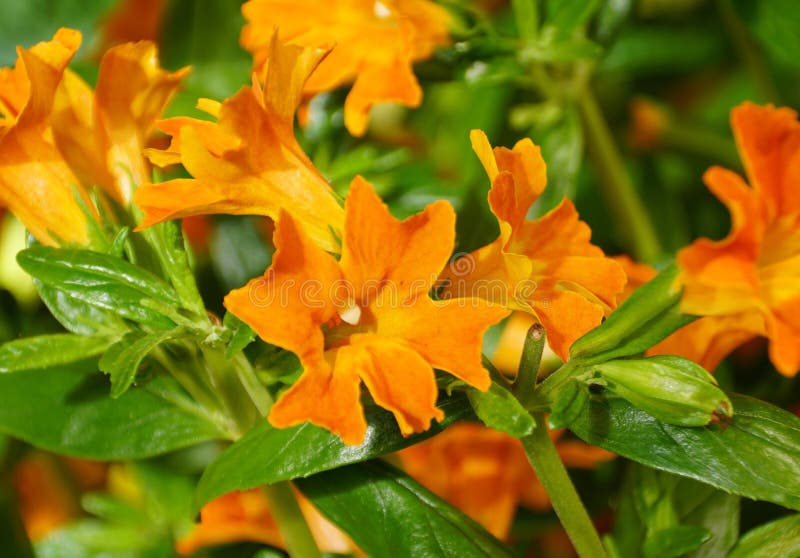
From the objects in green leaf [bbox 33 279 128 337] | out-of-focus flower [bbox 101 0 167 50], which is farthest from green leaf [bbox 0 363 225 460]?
out-of-focus flower [bbox 101 0 167 50]

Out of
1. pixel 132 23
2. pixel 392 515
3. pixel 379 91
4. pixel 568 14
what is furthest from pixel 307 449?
pixel 132 23

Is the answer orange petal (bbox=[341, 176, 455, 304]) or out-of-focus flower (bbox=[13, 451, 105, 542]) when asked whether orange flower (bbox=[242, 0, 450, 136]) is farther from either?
out-of-focus flower (bbox=[13, 451, 105, 542])

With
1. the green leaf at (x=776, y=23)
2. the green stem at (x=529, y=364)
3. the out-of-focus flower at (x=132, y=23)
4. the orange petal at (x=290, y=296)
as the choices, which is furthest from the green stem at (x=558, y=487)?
the out-of-focus flower at (x=132, y=23)

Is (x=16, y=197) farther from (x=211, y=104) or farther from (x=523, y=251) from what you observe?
(x=523, y=251)

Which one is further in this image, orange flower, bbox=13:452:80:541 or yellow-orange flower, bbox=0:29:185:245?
orange flower, bbox=13:452:80:541

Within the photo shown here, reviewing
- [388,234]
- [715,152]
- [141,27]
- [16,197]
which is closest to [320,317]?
[388,234]

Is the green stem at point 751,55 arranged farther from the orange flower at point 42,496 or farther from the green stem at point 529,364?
the orange flower at point 42,496
